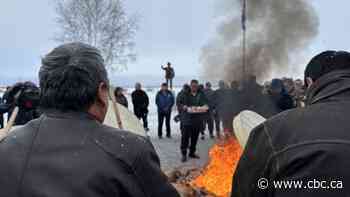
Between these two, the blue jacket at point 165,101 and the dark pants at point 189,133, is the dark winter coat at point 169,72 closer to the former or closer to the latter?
the blue jacket at point 165,101

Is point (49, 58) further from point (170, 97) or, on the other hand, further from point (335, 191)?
point (170, 97)

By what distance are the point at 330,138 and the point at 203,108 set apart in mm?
8633

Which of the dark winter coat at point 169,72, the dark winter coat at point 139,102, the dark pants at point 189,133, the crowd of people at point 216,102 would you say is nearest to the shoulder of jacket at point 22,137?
the crowd of people at point 216,102

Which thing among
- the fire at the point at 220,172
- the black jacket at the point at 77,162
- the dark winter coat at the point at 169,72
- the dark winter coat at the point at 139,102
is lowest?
the fire at the point at 220,172

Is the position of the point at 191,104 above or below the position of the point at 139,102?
above

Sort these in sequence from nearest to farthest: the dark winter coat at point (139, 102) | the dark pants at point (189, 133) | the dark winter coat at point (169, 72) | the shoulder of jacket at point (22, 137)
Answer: the shoulder of jacket at point (22, 137) < the dark pants at point (189, 133) < the dark winter coat at point (139, 102) < the dark winter coat at point (169, 72)

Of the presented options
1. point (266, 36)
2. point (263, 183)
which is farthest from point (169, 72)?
point (263, 183)

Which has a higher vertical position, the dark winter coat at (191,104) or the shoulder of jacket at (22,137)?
the shoulder of jacket at (22,137)

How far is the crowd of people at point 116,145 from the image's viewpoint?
66.1 inches

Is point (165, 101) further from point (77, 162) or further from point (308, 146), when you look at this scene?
point (77, 162)

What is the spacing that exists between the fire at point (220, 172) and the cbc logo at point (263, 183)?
4351 millimetres

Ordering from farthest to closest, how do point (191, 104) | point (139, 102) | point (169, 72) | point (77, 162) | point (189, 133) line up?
point (169, 72), point (139, 102), point (191, 104), point (189, 133), point (77, 162)

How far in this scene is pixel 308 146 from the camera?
5.93 feet

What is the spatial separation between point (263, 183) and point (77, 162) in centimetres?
75
